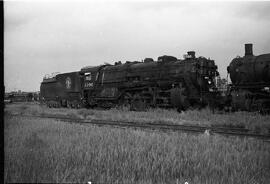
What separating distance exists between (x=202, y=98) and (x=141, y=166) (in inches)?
554

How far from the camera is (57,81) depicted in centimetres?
2845

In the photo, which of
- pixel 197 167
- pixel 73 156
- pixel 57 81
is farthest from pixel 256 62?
pixel 57 81

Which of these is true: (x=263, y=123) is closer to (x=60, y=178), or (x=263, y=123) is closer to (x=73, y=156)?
(x=73, y=156)

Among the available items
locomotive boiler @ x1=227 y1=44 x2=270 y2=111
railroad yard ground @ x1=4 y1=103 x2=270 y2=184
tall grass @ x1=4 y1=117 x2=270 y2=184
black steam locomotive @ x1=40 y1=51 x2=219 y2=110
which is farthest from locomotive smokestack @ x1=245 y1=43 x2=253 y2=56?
tall grass @ x1=4 y1=117 x2=270 y2=184

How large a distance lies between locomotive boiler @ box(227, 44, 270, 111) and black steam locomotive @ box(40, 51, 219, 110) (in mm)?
2187

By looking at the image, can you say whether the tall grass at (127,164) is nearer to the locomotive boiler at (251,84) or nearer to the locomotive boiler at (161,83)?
the locomotive boiler at (251,84)

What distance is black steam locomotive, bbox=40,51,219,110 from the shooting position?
715 inches

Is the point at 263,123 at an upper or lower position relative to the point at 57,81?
lower

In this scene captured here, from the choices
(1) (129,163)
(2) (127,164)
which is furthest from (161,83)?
(2) (127,164)

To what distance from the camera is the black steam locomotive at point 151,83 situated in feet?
59.6

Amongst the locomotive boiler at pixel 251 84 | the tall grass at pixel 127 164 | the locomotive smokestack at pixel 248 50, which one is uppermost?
the locomotive smokestack at pixel 248 50

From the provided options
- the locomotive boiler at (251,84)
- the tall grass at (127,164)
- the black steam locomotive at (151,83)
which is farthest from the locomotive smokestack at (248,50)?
the tall grass at (127,164)

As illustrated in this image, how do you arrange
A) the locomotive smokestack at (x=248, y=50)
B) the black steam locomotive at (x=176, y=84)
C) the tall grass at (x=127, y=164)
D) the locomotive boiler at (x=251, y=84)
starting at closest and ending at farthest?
the tall grass at (x=127, y=164), the locomotive boiler at (x=251, y=84), the black steam locomotive at (x=176, y=84), the locomotive smokestack at (x=248, y=50)

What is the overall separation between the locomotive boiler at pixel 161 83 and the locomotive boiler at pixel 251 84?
2197 mm
